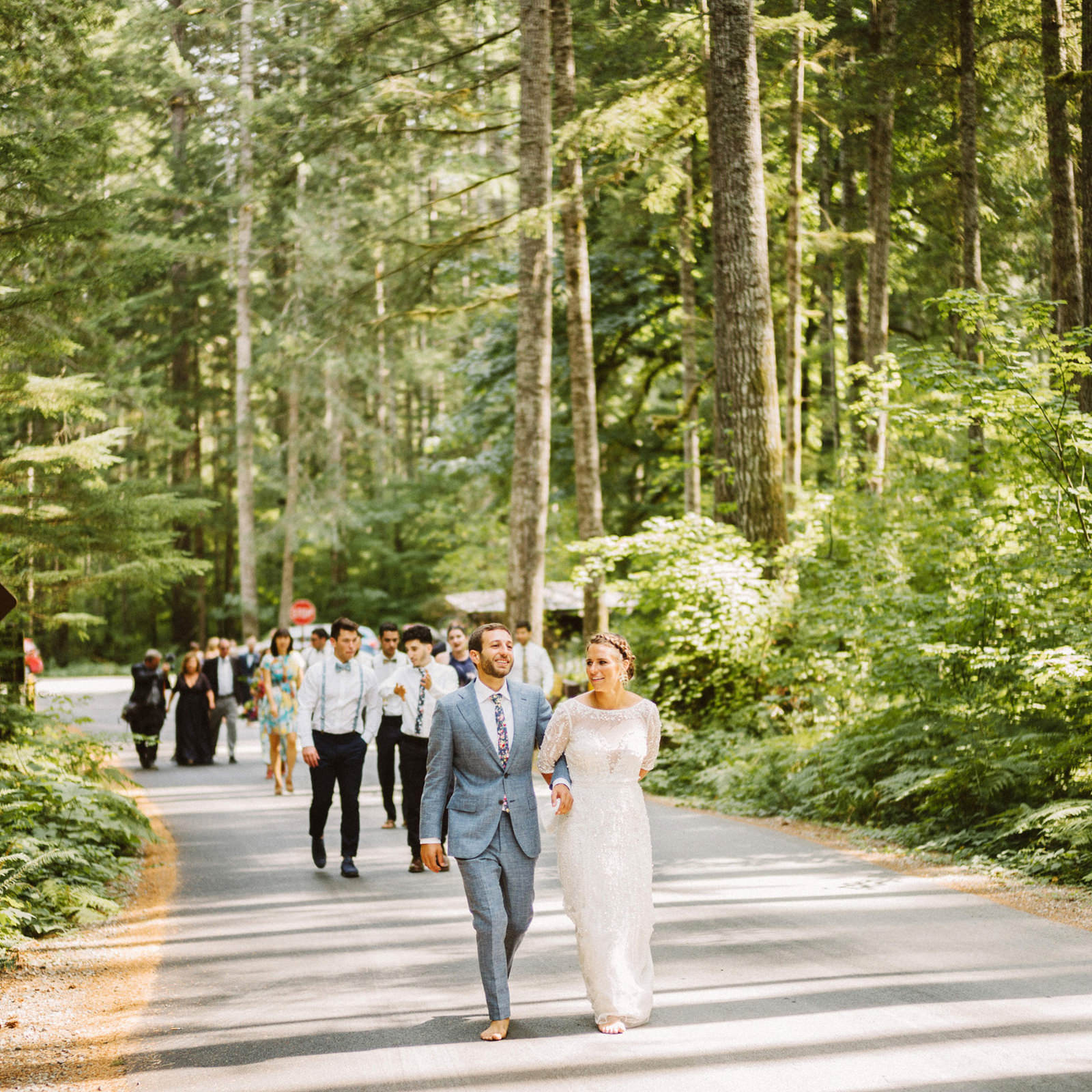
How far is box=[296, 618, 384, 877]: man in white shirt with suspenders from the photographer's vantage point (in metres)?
11.0

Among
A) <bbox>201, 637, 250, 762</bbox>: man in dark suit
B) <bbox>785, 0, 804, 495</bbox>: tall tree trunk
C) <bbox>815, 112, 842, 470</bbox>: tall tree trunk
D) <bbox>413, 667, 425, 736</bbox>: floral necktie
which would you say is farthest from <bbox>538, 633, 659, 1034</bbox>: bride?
<bbox>815, 112, 842, 470</bbox>: tall tree trunk

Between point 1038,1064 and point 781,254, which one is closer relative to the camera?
point 1038,1064

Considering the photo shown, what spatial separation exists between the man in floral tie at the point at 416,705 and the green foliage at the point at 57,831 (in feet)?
8.79

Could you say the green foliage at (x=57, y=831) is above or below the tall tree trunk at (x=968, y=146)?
below

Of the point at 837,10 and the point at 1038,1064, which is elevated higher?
the point at 837,10

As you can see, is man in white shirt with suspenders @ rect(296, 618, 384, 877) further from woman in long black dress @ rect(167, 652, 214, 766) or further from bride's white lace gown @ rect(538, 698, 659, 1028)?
woman in long black dress @ rect(167, 652, 214, 766)

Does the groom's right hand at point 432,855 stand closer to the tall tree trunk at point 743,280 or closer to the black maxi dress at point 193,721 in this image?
the tall tree trunk at point 743,280

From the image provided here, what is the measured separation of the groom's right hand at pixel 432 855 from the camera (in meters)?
6.16

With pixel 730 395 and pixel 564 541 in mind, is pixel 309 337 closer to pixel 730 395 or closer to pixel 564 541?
pixel 730 395

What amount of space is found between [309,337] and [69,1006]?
1771 cm

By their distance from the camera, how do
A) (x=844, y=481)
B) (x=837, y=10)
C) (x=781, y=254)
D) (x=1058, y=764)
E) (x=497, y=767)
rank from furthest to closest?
(x=781, y=254)
(x=837, y=10)
(x=844, y=481)
(x=1058, y=764)
(x=497, y=767)

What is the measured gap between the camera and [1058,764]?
10.2 metres

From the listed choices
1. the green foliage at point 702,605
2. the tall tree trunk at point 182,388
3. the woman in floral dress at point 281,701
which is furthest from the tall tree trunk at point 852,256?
the tall tree trunk at point 182,388

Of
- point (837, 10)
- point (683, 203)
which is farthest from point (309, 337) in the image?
point (837, 10)
